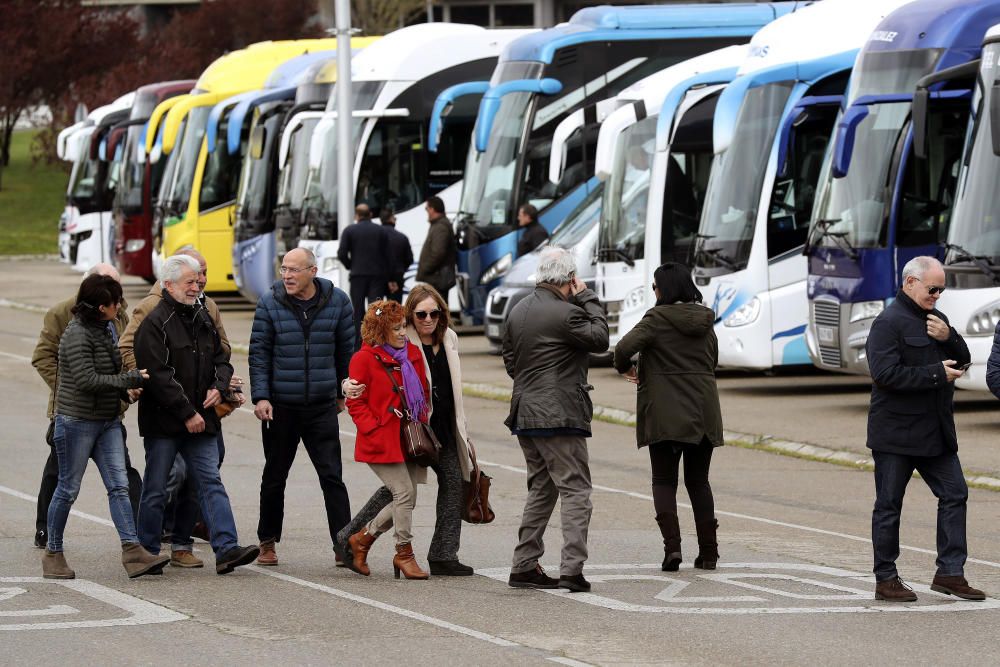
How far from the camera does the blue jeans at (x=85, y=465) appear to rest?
413 inches

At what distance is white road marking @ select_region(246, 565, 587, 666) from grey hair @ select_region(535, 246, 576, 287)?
1761 millimetres

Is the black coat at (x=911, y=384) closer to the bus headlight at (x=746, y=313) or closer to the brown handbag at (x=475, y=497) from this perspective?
the brown handbag at (x=475, y=497)

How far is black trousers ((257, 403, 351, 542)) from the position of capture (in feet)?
35.6

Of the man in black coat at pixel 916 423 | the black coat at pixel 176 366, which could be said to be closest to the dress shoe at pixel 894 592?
the man in black coat at pixel 916 423

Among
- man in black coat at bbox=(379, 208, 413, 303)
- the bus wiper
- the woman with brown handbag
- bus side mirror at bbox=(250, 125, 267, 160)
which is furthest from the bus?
bus side mirror at bbox=(250, 125, 267, 160)

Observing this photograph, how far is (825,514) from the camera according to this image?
1278cm

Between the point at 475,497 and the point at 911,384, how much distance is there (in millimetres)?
2309

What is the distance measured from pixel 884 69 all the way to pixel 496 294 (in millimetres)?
6597

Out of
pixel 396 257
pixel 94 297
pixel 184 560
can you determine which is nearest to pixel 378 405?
pixel 184 560

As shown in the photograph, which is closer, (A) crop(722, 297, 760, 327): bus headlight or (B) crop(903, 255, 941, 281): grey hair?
(B) crop(903, 255, 941, 281): grey hair

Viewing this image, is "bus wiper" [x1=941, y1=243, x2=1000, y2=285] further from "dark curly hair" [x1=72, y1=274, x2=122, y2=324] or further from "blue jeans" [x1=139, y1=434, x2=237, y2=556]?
"dark curly hair" [x1=72, y1=274, x2=122, y2=324]

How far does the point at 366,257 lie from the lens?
24109 millimetres

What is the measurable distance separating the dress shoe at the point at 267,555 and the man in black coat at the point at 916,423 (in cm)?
315

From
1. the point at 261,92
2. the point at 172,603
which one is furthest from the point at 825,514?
the point at 261,92
